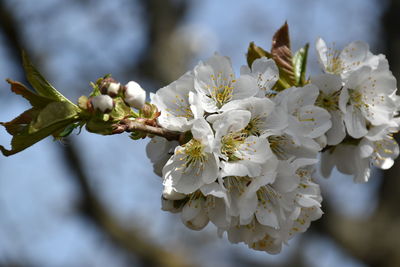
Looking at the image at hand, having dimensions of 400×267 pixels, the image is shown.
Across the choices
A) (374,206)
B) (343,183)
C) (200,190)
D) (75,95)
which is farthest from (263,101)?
(343,183)

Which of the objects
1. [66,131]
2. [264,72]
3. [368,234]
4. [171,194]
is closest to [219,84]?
[264,72]

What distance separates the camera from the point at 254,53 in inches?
59.1

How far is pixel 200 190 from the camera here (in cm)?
129

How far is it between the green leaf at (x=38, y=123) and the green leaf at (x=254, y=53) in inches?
22.2

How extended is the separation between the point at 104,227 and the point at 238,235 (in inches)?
166

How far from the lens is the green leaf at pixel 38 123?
1.15 meters

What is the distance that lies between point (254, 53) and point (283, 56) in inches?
3.8

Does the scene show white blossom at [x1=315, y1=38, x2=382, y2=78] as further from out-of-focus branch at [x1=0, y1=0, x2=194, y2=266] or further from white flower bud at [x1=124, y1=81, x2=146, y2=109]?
out-of-focus branch at [x1=0, y1=0, x2=194, y2=266]

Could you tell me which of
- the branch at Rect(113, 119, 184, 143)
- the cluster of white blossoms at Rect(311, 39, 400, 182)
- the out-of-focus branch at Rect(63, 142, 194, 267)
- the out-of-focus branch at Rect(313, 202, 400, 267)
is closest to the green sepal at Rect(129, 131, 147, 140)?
the branch at Rect(113, 119, 184, 143)

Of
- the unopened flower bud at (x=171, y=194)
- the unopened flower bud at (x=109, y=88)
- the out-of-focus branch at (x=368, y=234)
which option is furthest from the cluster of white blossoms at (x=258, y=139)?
the out-of-focus branch at (x=368, y=234)

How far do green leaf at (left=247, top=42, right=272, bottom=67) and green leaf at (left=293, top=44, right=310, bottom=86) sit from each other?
11 cm

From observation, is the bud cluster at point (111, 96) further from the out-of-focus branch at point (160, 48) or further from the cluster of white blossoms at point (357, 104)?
the out-of-focus branch at point (160, 48)

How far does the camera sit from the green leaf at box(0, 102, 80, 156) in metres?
1.15

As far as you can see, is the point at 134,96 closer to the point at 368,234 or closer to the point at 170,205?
the point at 170,205
